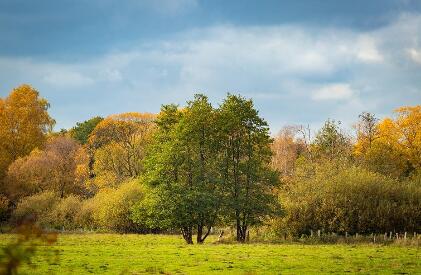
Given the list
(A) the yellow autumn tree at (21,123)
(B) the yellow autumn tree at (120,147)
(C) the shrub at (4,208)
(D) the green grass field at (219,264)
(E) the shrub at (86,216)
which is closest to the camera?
(D) the green grass field at (219,264)

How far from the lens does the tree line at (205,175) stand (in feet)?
Result: 155

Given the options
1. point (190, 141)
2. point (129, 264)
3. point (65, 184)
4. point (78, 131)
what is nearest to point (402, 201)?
point (190, 141)

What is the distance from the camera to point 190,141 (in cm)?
4734

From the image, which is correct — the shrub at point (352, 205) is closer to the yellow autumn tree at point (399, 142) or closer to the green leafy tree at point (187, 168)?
the green leafy tree at point (187, 168)

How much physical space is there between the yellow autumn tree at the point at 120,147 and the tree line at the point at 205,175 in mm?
170

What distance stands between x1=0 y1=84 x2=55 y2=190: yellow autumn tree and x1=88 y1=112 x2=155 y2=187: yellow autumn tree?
30.2ft

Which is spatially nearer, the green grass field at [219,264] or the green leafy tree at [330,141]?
the green grass field at [219,264]

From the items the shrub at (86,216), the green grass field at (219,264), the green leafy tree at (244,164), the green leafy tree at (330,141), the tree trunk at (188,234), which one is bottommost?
the green grass field at (219,264)

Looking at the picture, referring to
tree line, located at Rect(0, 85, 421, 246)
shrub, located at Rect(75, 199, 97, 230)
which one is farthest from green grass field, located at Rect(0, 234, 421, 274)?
shrub, located at Rect(75, 199, 97, 230)

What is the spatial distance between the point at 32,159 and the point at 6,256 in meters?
68.2

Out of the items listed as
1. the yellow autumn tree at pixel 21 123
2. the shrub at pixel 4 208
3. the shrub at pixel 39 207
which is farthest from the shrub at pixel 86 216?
the yellow autumn tree at pixel 21 123

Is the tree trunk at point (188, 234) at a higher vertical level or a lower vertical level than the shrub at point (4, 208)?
lower

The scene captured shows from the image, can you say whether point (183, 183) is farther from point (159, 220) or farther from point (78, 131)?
point (78, 131)

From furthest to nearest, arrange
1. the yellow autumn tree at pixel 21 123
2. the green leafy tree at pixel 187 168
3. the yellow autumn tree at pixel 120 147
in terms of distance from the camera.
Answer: the yellow autumn tree at pixel 120 147 → the yellow autumn tree at pixel 21 123 → the green leafy tree at pixel 187 168
